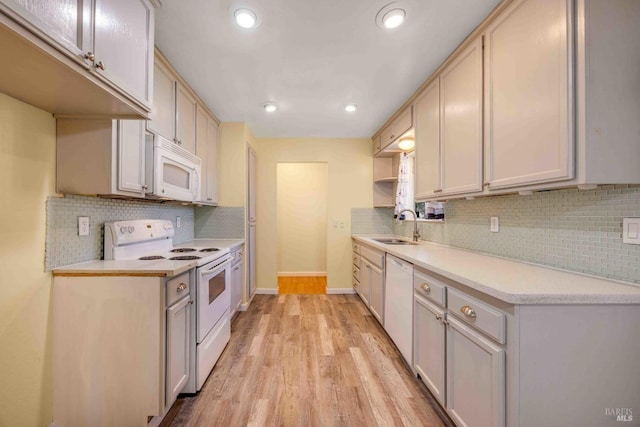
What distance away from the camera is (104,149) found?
1.39m

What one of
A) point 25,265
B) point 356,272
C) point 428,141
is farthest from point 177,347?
point 356,272

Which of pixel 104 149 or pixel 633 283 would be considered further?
pixel 104 149

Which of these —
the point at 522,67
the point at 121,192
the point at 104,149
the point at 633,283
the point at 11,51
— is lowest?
the point at 633,283

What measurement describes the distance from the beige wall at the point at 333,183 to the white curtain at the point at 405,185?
2.22 ft

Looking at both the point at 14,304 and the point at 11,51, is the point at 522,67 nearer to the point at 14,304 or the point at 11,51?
the point at 11,51

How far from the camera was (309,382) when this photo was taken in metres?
1.83

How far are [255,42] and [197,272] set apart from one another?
1609 millimetres

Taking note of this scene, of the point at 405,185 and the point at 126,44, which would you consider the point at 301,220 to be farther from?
the point at 126,44

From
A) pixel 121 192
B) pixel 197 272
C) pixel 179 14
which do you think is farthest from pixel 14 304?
pixel 179 14

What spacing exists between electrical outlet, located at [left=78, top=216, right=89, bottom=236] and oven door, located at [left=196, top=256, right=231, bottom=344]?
0.69 meters

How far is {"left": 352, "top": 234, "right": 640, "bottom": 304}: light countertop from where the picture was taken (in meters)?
0.96

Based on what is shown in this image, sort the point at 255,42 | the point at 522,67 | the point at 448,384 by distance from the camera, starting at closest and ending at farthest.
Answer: the point at 522,67
the point at 448,384
the point at 255,42

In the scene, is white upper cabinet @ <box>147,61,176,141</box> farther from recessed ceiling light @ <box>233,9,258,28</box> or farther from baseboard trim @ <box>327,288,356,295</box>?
baseboard trim @ <box>327,288,356,295</box>

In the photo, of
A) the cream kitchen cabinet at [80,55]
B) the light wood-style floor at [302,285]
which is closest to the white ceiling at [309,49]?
the cream kitchen cabinet at [80,55]
